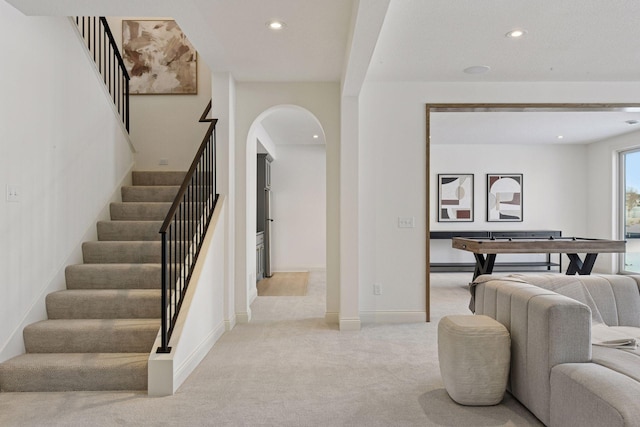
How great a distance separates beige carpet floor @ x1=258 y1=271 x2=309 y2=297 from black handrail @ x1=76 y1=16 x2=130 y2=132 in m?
2.95

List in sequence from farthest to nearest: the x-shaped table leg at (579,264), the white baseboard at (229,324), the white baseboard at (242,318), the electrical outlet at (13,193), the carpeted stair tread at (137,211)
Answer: the x-shaped table leg at (579,264)
the white baseboard at (242,318)
the carpeted stair tread at (137,211)
the white baseboard at (229,324)
the electrical outlet at (13,193)

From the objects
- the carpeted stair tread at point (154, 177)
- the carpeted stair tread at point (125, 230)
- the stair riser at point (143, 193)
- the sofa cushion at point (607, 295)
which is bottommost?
the sofa cushion at point (607, 295)

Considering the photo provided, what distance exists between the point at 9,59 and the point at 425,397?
3460 millimetres

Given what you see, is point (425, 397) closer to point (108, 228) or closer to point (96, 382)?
point (96, 382)

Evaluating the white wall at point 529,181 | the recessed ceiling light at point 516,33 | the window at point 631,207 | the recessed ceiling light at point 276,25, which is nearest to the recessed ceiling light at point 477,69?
the recessed ceiling light at point 516,33

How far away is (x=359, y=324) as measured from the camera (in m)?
4.02

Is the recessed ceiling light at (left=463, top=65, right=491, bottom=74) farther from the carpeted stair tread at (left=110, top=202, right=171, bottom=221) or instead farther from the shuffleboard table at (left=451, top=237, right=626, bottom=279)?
the carpeted stair tread at (left=110, top=202, right=171, bottom=221)

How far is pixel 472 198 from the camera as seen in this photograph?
8.19m

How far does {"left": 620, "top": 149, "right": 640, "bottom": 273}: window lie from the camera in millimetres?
7203

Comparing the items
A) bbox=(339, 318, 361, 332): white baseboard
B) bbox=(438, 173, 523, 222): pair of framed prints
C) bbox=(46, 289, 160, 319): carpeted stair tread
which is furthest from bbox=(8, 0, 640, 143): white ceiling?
bbox=(438, 173, 523, 222): pair of framed prints

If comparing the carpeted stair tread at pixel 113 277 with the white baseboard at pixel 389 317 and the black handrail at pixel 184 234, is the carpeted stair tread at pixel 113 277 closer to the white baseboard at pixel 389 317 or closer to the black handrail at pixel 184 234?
the black handrail at pixel 184 234

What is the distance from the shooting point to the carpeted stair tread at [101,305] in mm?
3082

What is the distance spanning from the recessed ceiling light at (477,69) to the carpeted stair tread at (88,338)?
3.54 metres

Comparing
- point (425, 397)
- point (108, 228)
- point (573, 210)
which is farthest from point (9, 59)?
point (573, 210)
